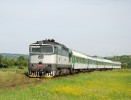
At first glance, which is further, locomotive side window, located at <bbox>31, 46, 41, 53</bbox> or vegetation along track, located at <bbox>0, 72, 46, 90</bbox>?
locomotive side window, located at <bbox>31, 46, 41, 53</bbox>

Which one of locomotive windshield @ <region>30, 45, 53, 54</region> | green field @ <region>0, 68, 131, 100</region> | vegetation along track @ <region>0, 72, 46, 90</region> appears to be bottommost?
green field @ <region>0, 68, 131, 100</region>

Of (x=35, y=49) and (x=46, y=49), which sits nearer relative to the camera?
(x=46, y=49)

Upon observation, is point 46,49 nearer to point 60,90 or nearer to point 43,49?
point 43,49

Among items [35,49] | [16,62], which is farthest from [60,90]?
[16,62]

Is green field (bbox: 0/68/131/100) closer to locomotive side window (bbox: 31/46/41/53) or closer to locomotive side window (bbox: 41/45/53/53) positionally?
locomotive side window (bbox: 31/46/41/53)

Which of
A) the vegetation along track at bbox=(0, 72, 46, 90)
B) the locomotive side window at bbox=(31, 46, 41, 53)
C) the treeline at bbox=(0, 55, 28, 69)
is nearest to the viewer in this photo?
the vegetation along track at bbox=(0, 72, 46, 90)

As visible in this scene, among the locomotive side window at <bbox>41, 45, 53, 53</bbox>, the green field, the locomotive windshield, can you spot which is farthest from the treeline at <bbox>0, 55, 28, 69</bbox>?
the green field

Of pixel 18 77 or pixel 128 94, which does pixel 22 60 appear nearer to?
pixel 18 77

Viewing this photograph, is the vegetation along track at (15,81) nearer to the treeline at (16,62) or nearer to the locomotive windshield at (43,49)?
the locomotive windshield at (43,49)

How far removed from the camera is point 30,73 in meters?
41.9

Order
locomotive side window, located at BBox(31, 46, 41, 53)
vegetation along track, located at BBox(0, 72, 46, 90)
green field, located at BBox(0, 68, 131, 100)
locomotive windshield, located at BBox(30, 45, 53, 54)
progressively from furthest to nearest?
locomotive side window, located at BBox(31, 46, 41, 53)
locomotive windshield, located at BBox(30, 45, 53, 54)
vegetation along track, located at BBox(0, 72, 46, 90)
green field, located at BBox(0, 68, 131, 100)

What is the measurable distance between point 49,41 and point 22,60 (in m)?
65.1

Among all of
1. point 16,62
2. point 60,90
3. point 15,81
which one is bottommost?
point 60,90

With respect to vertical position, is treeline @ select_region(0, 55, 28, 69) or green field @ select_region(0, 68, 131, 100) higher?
treeline @ select_region(0, 55, 28, 69)
